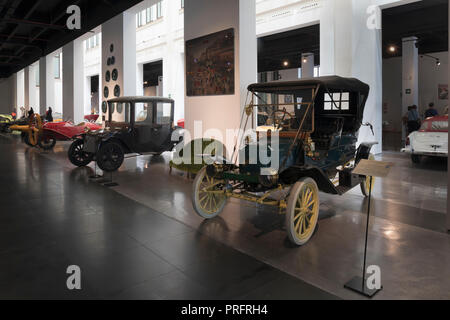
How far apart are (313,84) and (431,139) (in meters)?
4.93

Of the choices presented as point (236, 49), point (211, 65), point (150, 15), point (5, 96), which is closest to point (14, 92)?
point (5, 96)

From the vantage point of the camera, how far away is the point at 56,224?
4.12 m

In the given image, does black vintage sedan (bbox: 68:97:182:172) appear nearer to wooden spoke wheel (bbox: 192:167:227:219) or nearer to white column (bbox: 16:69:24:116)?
wooden spoke wheel (bbox: 192:167:227:219)

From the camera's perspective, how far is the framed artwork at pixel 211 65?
706cm

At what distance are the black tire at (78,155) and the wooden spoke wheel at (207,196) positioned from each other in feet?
15.8

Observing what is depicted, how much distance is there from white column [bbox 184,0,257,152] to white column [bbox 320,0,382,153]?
244 centimetres

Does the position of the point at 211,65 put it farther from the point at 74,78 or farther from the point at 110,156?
the point at 74,78

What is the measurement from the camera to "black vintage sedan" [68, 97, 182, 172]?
7.50 meters

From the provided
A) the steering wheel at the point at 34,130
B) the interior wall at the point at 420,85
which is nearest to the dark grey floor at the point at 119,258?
the steering wheel at the point at 34,130

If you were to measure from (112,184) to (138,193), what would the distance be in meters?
0.91

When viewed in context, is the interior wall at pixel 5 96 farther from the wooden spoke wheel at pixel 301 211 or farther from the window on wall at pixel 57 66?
the wooden spoke wheel at pixel 301 211

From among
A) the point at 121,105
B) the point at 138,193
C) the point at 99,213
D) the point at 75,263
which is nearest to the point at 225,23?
the point at 121,105

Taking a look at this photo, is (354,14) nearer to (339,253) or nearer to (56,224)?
(339,253)

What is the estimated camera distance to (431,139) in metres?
7.54
